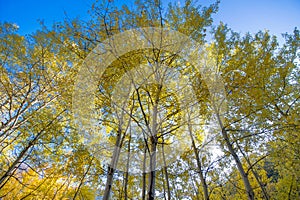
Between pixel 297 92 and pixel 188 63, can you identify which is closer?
pixel 188 63

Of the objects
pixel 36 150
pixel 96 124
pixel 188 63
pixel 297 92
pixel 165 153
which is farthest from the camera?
pixel 165 153

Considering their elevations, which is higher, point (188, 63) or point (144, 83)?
point (188, 63)

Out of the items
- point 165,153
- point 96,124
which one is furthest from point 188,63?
point 165,153

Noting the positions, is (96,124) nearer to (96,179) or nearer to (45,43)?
(96,179)

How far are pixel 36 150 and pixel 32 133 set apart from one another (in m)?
0.47

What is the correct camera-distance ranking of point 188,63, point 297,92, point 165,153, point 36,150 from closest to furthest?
point 188,63, point 36,150, point 297,92, point 165,153

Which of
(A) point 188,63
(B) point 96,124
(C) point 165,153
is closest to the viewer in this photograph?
(A) point 188,63

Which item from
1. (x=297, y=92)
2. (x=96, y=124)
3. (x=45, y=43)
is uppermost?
(x=45, y=43)

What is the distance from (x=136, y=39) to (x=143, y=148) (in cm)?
337

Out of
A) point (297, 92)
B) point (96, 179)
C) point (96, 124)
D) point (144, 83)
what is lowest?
point (96, 179)

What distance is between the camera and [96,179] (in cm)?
398

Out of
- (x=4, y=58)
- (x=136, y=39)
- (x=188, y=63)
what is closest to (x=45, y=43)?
(x=4, y=58)

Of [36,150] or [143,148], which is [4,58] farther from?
[143,148]

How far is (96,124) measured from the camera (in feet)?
12.4
